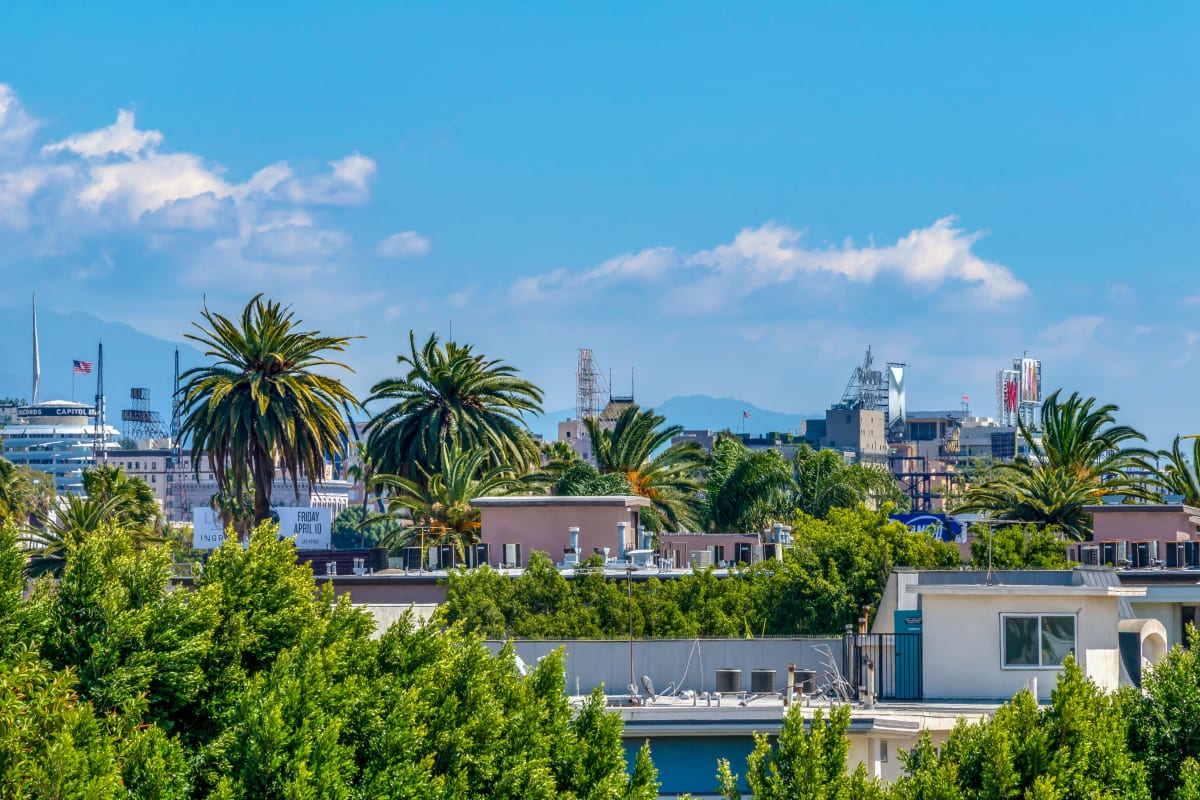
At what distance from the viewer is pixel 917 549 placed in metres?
63.8

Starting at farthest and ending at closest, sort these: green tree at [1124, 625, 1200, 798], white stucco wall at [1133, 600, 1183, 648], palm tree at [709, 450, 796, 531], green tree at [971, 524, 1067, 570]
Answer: palm tree at [709, 450, 796, 531], green tree at [971, 524, 1067, 570], white stucco wall at [1133, 600, 1183, 648], green tree at [1124, 625, 1200, 798]

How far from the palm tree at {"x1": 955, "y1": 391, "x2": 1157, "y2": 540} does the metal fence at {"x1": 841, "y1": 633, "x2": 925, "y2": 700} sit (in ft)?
163

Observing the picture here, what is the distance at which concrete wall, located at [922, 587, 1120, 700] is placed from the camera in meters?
32.5

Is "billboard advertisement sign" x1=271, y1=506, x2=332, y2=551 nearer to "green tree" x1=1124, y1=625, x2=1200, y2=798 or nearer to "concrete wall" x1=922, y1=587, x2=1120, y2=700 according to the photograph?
"concrete wall" x1=922, y1=587, x2=1120, y2=700

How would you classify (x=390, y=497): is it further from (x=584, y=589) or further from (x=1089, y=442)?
(x=1089, y=442)

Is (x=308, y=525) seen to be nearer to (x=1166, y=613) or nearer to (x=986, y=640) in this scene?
(x=1166, y=613)

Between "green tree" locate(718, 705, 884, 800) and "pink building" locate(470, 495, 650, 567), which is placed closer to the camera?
"green tree" locate(718, 705, 884, 800)

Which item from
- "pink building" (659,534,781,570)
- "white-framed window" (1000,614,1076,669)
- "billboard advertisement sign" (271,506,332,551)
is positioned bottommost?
"white-framed window" (1000,614,1076,669)

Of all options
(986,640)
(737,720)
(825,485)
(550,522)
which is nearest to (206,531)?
(550,522)

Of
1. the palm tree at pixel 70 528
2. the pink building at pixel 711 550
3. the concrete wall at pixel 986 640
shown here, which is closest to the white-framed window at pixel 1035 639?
the concrete wall at pixel 986 640

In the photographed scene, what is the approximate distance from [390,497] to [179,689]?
52497 mm

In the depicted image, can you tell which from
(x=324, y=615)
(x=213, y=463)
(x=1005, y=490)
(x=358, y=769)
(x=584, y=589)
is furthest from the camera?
(x=1005, y=490)

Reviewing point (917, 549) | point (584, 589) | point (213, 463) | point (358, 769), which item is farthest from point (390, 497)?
point (358, 769)

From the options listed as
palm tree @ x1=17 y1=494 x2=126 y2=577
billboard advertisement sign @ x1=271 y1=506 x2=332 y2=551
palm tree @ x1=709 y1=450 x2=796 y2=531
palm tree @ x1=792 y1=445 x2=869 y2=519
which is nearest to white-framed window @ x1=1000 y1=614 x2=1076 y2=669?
palm tree @ x1=17 y1=494 x2=126 y2=577
